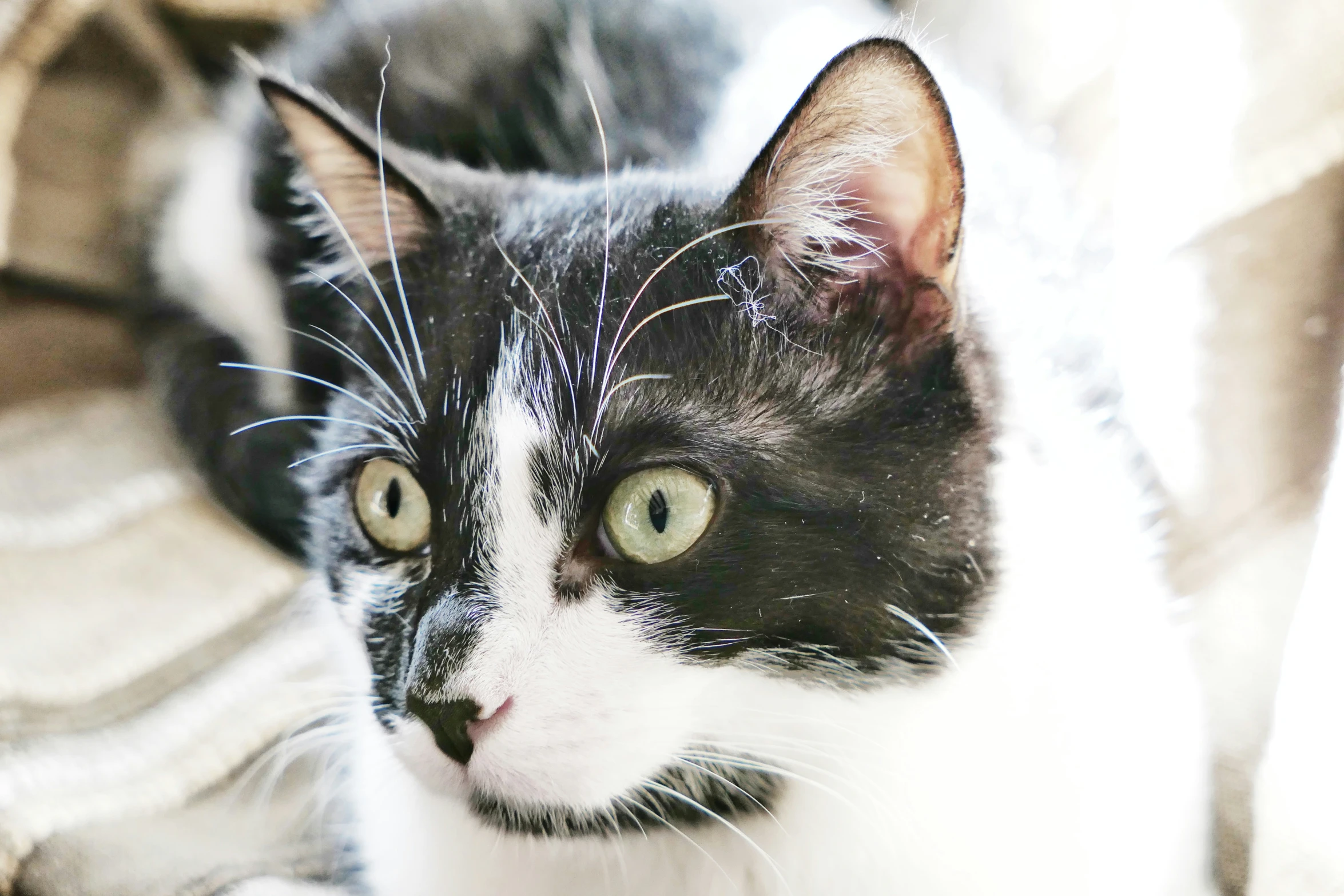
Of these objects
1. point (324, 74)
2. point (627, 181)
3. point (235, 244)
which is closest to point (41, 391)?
point (235, 244)

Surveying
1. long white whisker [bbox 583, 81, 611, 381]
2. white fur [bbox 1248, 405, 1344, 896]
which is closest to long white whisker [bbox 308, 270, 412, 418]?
long white whisker [bbox 583, 81, 611, 381]

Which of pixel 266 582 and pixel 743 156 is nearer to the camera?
pixel 743 156

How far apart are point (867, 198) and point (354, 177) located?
1.01 feet

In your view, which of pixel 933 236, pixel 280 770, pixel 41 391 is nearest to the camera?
pixel 933 236

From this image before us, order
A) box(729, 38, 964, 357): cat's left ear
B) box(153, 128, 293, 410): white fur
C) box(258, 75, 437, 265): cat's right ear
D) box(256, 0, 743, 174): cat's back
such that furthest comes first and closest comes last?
box(153, 128, 293, 410): white fur → box(256, 0, 743, 174): cat's back → box(258, 75, 437, 265): cat's right ear → box(729, 38, 964, 357): cat's left ear

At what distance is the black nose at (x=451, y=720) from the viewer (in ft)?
1.52

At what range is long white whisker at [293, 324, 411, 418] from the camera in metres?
0.57

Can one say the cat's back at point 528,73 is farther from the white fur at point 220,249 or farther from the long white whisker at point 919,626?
the long white whisker at point 919,626

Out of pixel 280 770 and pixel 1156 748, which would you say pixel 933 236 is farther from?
pixel 280 770

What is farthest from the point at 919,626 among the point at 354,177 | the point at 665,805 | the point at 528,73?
the point at 528,73

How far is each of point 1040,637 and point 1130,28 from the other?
0.37 metres

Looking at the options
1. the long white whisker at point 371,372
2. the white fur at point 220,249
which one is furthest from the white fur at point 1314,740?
the white fur at point 220,249

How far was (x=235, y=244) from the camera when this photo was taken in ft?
2.90

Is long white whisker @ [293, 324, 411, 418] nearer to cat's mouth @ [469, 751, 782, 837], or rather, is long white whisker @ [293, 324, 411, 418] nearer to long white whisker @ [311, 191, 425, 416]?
long white whisker @ [311, 191, 425, 416]
